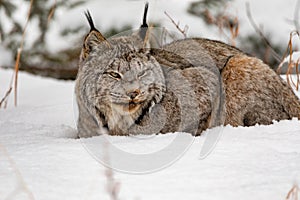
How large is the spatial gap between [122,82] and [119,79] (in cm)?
4

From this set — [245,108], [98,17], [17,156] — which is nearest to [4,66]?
[98,17]

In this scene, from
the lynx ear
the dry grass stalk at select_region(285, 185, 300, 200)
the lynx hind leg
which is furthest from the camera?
the lynx hind leg

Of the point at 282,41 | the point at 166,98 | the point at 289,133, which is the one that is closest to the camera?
the point at 289,133

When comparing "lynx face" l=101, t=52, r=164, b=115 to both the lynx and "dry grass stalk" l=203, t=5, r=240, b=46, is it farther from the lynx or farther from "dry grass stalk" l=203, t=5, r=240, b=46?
"dry grass stalk" l=203, t=5, r=240, b=46

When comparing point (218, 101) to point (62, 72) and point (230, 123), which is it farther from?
point (62, 72)

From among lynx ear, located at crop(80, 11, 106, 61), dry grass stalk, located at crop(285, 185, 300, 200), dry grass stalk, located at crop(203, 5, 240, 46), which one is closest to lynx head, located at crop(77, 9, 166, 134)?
lynx ear, located at crop(80, 11, 106, 61)

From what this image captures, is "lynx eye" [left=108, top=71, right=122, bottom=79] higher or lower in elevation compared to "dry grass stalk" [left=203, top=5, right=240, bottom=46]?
higher

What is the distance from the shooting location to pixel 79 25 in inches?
238

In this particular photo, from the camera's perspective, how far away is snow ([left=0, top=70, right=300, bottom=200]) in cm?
178

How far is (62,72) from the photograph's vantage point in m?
6.31

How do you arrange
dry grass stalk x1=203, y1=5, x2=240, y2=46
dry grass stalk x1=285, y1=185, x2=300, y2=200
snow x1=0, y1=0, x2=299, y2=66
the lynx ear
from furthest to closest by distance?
snow x1=0, y1=0, x2=299, y2=66
dry grass stalk x1=203, y1=5, x2=240, y2=46
the lynx ear
dry grass stalk x1=285, y1=185, x2=300, y2=200

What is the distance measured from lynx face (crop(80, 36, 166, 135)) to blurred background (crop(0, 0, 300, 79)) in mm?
3054

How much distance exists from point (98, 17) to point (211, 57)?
2.81 m

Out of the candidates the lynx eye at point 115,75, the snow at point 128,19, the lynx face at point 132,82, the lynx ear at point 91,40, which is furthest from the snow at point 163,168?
the snow at point 128,19
